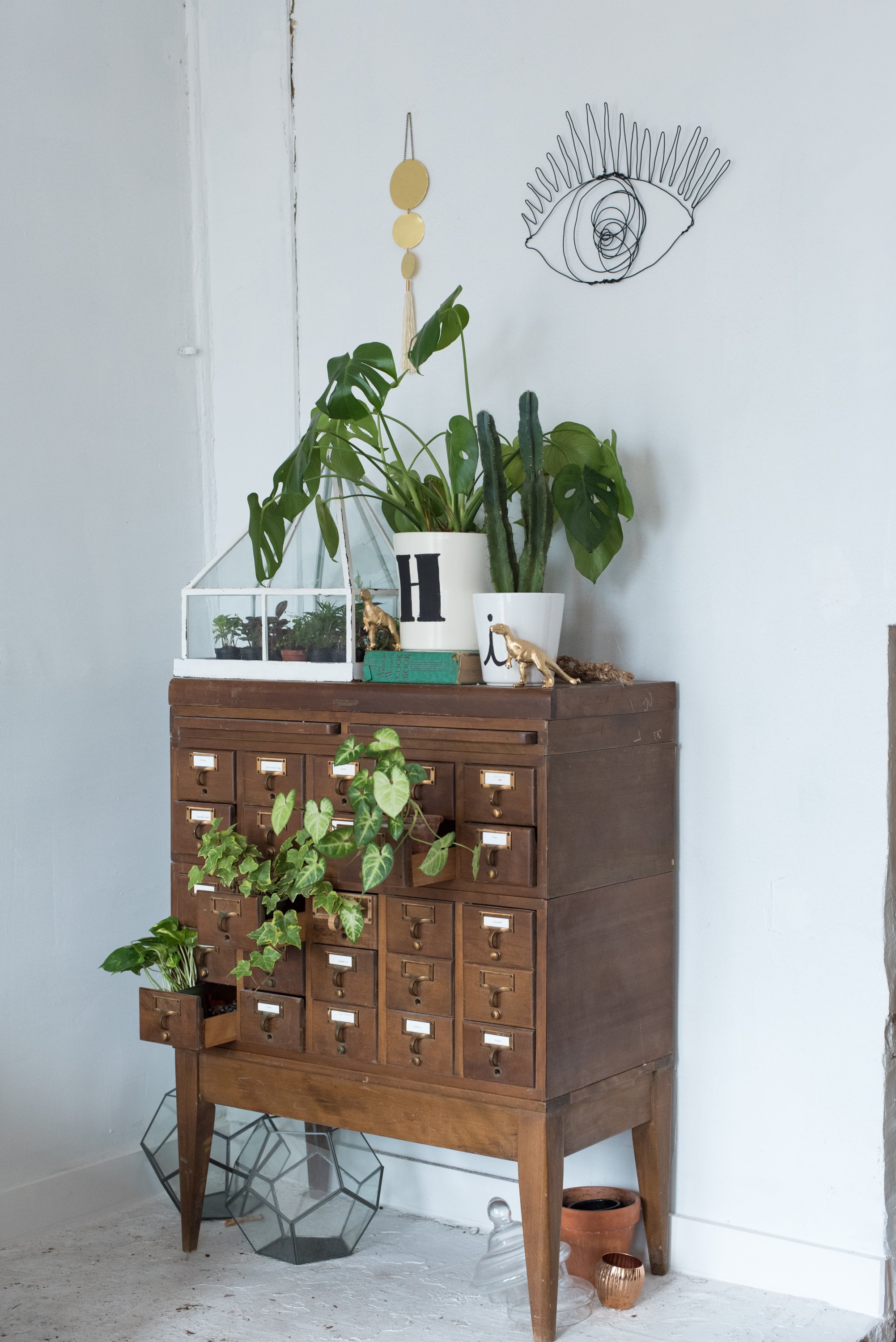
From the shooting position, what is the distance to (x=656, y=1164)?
262 centimetres

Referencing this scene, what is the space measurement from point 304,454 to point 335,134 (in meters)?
1.05

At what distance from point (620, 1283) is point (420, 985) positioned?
2.30ft

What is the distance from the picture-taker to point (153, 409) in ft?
10.8

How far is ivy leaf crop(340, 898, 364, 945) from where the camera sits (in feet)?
7.94

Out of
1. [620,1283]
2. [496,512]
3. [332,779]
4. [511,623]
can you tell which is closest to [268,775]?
[332,779]

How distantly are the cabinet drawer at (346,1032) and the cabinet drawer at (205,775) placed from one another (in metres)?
0.48

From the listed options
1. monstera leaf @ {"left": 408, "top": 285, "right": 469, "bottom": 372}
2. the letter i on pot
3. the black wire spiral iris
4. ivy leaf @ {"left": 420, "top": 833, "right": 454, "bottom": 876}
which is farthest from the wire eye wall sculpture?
ivy leaf @ {"left": 420, "top": 833, "right": 454, "bottom": 876}

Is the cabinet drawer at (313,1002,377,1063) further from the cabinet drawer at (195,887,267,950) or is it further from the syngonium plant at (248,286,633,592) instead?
the syngonium plant at (248,286,633,592)

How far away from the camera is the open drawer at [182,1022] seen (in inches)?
104

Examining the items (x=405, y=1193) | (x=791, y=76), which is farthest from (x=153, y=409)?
(x=405, y=1193)

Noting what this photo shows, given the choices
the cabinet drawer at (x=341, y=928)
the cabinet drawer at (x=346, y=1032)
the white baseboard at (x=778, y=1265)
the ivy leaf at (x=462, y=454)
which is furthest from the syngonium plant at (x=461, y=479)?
the white baseboard at (x=778, y=1265)

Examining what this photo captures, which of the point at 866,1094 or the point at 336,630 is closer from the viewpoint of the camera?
the point at 866,1094

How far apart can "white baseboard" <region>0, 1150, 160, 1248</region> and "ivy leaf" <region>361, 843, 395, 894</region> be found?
51.0 inches

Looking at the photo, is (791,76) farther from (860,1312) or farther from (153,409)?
(860,1312)
